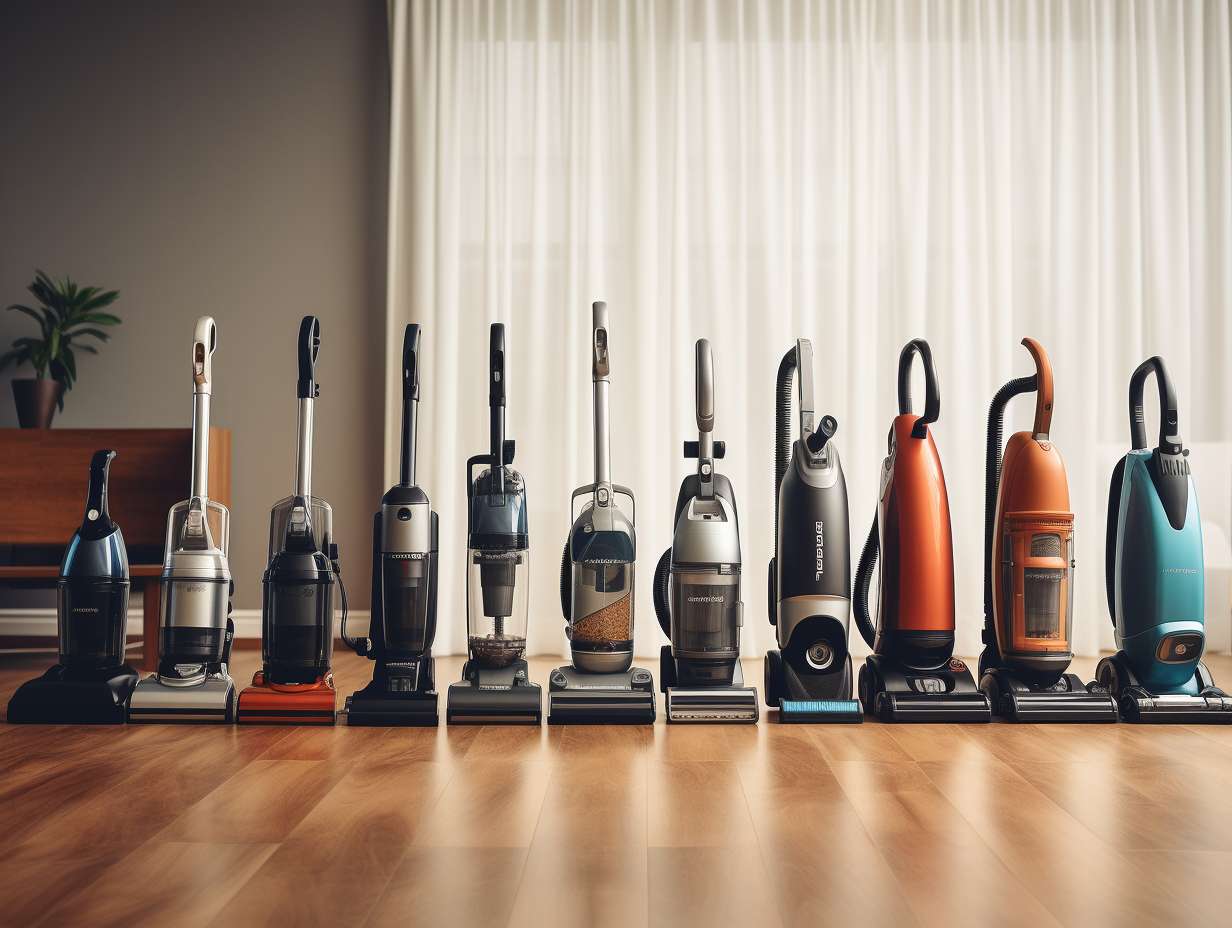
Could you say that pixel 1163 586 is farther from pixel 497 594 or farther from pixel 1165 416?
pixel 497 594

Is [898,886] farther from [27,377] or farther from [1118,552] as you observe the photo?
[27,377]

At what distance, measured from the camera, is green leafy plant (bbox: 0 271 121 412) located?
4.16 m

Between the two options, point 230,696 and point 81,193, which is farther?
point 81,193

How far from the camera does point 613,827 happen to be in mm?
1687

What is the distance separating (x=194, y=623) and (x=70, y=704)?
35 centimetres

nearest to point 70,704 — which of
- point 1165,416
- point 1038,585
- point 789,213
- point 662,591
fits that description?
point 662,591

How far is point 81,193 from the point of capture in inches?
179

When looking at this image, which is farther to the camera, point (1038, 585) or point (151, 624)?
point (151, 624)

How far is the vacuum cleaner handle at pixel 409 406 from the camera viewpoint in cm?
267

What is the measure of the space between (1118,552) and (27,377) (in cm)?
430

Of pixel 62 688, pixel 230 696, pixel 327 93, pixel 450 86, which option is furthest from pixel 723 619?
pixel 327 93

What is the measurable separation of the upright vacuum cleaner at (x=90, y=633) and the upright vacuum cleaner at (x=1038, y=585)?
222cm

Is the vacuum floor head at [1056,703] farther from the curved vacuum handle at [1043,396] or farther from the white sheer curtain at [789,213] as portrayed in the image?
the white sheer curtain at [789,213]

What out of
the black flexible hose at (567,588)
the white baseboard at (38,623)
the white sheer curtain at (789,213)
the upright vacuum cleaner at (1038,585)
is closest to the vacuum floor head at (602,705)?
the black flexible hose at (567,588)
